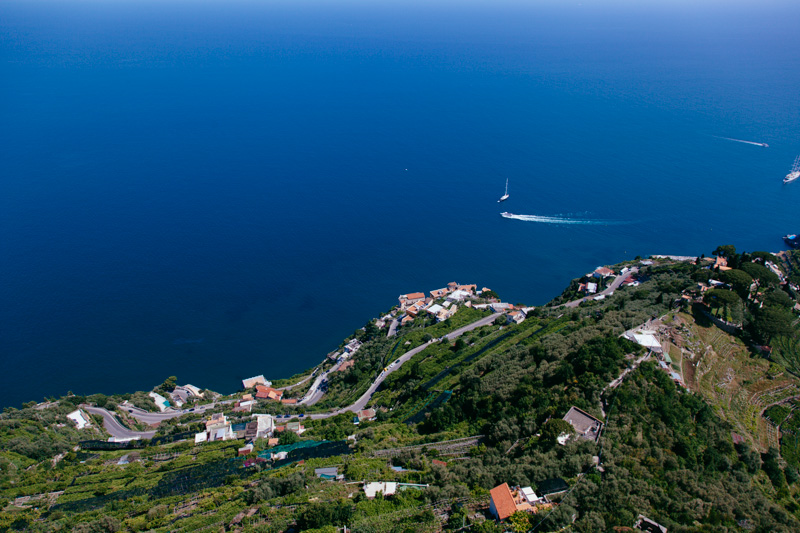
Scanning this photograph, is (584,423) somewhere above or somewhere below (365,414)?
above

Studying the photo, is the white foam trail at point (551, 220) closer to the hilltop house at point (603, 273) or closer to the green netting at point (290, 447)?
the hilltop house at point (603, 273)

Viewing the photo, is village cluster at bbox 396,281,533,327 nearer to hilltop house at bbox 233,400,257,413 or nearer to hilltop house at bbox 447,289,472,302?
hilltop house at bbox 447,289,472,302

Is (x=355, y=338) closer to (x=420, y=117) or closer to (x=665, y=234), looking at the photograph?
(x=665, y=234)

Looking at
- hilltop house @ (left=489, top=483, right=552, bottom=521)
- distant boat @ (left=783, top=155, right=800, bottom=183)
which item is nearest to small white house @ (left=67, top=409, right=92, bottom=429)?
hilltop house @ (left=489, top=483, right=552, bottom=521)

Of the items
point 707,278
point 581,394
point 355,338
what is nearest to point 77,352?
point 355,338

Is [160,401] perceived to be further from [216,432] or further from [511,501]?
[511,501]

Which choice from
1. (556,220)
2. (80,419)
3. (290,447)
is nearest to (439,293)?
(556,220)

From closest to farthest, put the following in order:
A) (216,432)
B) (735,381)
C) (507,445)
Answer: (507,445), (735,381), (216,432)

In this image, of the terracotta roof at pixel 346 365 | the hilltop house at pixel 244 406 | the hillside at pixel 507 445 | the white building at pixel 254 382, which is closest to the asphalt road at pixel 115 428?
the hillside at pixel 507 445
